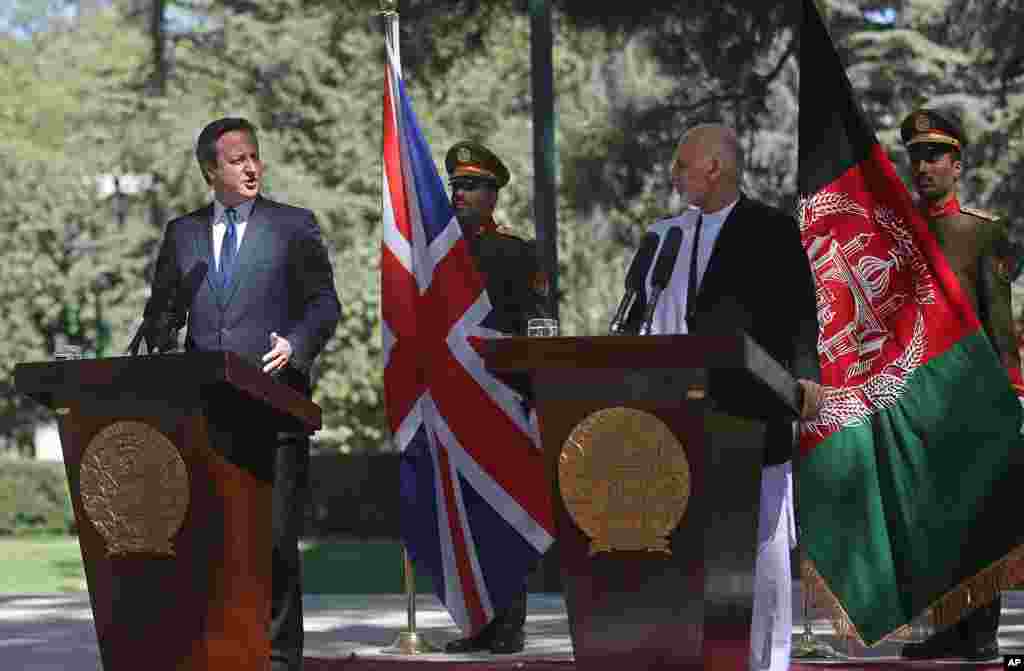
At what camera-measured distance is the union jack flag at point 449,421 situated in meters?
10.0

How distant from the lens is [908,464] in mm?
9023

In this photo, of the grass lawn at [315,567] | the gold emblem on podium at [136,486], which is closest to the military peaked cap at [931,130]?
the gold emblem on podium at [136,486]

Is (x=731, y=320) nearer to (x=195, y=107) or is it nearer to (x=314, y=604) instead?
(x=314, y=604)

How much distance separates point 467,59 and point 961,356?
1023cm

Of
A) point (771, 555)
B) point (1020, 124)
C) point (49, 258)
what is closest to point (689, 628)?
point (771, 555)

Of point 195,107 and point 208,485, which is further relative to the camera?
point 195,107

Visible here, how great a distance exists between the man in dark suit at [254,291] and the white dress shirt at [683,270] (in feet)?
4.25

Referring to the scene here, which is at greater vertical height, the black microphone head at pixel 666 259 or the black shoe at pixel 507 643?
the black microphone head at pixel 666 259

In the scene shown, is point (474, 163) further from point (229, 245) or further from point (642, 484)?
point (642, 484)

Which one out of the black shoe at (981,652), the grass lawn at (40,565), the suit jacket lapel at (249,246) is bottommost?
the grass lawn at (40,565)

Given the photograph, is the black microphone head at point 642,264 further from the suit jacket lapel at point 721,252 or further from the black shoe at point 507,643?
the black shoe at point 507,643

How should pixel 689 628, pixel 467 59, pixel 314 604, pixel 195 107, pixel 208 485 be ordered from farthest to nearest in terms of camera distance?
pixel 195 107 < pixel 467 59 < pixel 314 604 < pixel 208 485 < pixel 689 628

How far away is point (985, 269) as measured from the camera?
9.44 metres

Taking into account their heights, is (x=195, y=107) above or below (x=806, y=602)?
above
